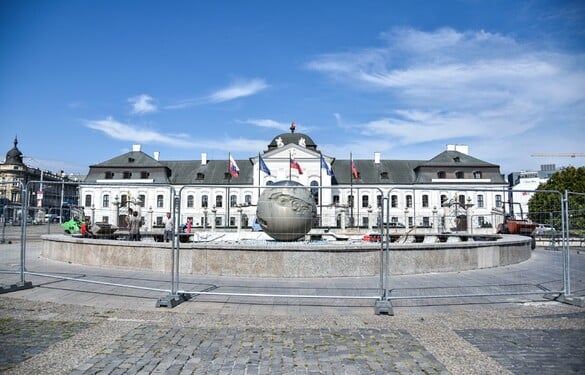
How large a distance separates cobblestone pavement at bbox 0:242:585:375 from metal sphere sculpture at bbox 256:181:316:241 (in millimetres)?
5203

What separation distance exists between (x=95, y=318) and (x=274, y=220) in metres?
7.46

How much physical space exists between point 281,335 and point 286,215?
Answer: 25.2 feet

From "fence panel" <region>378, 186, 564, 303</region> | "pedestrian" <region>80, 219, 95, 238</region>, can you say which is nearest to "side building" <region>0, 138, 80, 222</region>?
"pedestrian" <region>80, 219, 95, 238</region>

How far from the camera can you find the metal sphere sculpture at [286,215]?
43.0 ft

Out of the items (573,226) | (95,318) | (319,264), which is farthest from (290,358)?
(573,226)

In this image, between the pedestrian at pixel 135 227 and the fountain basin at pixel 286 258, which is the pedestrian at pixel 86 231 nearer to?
the pedestrian at pixel 135 227

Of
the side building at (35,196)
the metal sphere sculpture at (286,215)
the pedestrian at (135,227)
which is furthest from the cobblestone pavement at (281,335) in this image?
the pedestrian at (135,227)

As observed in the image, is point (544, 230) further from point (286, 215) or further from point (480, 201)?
point (480, 201)

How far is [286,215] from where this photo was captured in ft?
43.2

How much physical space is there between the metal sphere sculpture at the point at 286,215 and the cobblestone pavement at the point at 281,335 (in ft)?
17.1

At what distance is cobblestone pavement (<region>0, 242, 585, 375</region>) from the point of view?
446cm

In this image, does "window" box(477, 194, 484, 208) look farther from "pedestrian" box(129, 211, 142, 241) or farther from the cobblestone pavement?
the cobblestone pavement

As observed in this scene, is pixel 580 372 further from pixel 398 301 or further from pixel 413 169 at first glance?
pixel 413 169

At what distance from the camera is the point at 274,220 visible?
13.4m
